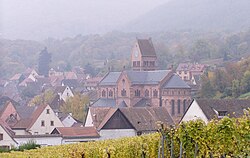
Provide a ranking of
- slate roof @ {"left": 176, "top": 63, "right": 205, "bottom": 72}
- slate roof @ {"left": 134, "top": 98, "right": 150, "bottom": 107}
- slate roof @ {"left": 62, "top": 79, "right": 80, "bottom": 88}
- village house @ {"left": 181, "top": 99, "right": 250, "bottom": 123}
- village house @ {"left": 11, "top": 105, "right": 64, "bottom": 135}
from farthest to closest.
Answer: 1. slate roof @ {"left": 62, "top": 79, "right": 80, "bottom": 88}
2. slate roof @ {"left": 176, "top": 63, "right": 205, "bottom": 72}
3. slate roof @ {"left": 134, "top": 98, "right": 150, "bottom": 107}
4. village house @ {"left": 11, "top": 105, "right": 64, "bottom": 135}
5. village house @ {"left": 181, "top": 99, "right": 250, "bottom": 123}

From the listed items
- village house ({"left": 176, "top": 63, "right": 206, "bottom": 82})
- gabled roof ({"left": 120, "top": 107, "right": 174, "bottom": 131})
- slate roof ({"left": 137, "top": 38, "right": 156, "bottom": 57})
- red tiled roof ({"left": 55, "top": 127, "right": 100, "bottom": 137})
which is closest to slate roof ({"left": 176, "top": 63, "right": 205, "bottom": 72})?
village house ({"left": 176, "top": 63, "right": 206, "bottom": 82})

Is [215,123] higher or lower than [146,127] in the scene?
higher

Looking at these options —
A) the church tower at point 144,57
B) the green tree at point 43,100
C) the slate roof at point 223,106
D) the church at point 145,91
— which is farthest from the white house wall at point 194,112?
the green tree at point 43,100

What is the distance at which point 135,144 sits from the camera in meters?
26.4

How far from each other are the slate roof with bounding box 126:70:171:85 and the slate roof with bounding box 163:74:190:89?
1.72m

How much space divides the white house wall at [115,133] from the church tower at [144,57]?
58.7 m

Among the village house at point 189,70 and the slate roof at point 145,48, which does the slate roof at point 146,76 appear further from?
the village house at point 189,70

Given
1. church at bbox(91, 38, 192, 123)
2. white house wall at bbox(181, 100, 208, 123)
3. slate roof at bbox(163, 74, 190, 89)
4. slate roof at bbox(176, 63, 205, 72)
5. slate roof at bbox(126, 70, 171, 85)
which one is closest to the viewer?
white house wall at bbox(181, 100, 208, 123)

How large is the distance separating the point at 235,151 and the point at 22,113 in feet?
203

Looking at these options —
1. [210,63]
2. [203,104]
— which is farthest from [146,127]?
[210,63]

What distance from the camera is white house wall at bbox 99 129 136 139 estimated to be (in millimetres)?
53000

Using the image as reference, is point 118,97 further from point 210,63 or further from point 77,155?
point 77,155

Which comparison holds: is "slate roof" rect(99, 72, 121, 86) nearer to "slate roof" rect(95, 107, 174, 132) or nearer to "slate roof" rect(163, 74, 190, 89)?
"slate roof" rect(163, 74, 190, 89)

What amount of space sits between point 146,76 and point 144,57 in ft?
28.2
